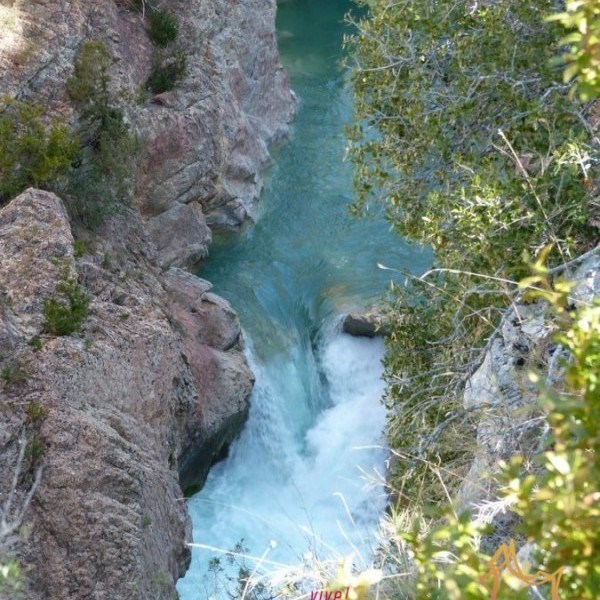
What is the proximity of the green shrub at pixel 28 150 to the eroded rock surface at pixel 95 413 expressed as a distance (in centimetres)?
80

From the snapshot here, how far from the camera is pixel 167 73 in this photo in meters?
12.9

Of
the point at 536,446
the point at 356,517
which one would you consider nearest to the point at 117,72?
the point at 356,517

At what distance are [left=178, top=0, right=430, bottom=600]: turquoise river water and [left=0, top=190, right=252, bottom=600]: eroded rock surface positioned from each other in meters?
1.11

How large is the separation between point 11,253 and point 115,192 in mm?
2546

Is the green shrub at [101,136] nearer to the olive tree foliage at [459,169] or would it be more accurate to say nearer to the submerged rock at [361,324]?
the olive tree foliage at [459,169]

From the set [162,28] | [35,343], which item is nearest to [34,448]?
[35,343]

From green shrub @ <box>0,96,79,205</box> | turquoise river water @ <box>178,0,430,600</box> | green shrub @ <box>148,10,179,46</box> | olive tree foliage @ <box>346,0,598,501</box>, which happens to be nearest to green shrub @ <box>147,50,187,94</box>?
green shrub @ <box>148,10,179,46</box>

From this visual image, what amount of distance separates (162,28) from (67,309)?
661 centimetres

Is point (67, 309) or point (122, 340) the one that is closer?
→ point (67, 309)

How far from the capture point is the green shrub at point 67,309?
723 centimetres

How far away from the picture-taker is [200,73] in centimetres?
1349

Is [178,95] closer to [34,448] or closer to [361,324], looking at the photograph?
[361,324]

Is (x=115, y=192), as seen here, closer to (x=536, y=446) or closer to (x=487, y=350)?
(x=487, y=350)

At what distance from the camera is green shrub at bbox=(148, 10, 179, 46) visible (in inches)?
497
